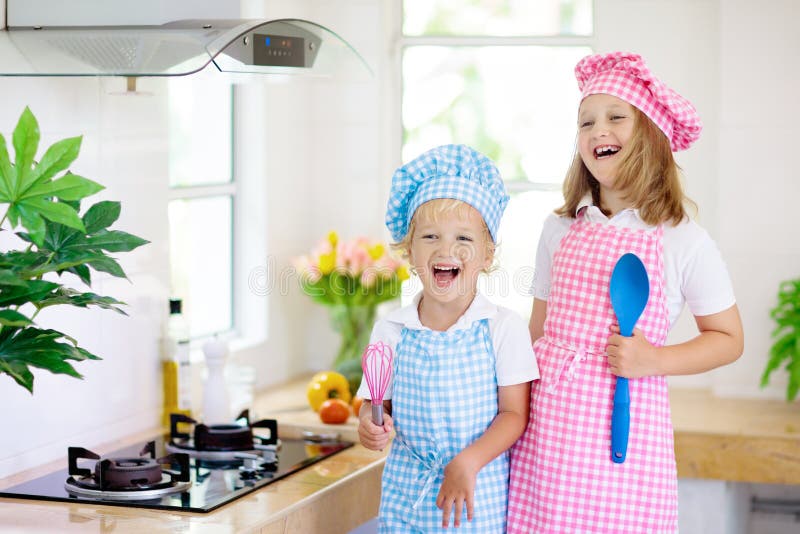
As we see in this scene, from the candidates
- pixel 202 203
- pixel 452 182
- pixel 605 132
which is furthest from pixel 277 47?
pixel 202 203

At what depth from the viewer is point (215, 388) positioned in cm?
237

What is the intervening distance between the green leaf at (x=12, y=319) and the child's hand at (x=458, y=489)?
66 centimetres

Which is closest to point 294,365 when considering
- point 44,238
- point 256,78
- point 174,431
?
point 174,431

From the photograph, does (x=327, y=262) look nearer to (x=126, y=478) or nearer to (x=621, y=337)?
(x=126, y=478)

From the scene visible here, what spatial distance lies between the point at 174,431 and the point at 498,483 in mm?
818

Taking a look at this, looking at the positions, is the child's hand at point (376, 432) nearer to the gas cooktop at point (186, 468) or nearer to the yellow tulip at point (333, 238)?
the gas cooktop at point (186, 468)

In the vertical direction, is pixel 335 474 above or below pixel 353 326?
below

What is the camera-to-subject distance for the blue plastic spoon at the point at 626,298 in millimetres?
1750

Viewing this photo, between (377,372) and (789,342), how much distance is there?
1294 millimetres

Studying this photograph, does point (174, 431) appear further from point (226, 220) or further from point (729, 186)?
point (729, 186)

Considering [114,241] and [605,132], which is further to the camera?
[605,132]

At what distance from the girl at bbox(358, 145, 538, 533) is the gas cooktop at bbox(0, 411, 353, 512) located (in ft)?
1.10

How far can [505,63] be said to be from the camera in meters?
3.04

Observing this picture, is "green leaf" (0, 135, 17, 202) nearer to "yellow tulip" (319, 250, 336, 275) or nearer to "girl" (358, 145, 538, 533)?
"girl" (358, 145, 538, 533)
